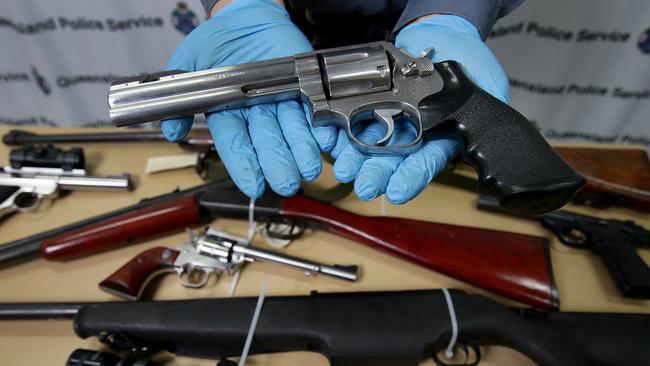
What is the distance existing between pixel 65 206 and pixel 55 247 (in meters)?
0.23

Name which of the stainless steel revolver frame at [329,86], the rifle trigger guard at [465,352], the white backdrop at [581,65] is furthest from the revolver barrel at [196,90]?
the white backdrop at [581,65]

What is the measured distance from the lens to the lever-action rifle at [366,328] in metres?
0.86

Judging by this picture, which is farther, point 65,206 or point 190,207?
point 65,206

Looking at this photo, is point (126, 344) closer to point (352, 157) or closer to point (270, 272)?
point (270, 272)

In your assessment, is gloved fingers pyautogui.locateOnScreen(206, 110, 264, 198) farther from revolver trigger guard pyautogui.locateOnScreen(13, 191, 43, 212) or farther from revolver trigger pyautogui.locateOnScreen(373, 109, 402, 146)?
revolver trigger guard pyautogui.locateOnScreen(13, 191, 43, 212)

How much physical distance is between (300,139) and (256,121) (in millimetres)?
123

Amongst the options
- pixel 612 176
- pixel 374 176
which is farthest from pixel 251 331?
pixel 612 176

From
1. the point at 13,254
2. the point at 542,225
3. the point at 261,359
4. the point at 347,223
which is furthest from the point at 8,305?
the point at 542,225

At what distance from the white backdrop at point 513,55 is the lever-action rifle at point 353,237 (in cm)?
117

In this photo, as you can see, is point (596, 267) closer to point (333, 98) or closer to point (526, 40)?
point (333, 98)

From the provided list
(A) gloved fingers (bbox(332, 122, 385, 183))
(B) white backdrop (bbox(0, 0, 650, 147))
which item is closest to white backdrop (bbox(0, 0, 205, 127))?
(B) white backdrop (bbox(0, 0, 650, 147))

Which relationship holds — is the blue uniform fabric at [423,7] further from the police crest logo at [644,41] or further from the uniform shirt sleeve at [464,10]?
the police crest logo at [644,41]

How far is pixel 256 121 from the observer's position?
908 mm

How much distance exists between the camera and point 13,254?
1100mm
